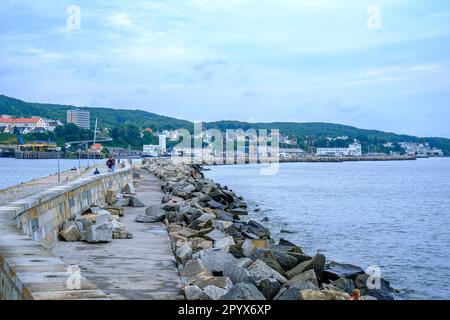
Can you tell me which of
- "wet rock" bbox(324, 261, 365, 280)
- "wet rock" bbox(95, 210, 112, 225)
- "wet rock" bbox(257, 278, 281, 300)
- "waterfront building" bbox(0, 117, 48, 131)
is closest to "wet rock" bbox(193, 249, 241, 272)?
"wet rock" bbox(257, 278, 281, 300)

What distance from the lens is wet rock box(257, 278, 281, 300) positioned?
768 cm

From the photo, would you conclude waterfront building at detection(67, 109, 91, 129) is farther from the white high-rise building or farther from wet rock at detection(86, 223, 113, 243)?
wet rock at detection(86, 223, 113, 243)

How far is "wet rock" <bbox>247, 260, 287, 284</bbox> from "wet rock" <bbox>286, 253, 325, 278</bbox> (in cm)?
65

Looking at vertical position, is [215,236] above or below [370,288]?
above

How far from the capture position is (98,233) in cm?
1033

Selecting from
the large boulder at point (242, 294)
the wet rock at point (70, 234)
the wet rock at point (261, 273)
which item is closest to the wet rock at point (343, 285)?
the wet rock at point (261, 273)

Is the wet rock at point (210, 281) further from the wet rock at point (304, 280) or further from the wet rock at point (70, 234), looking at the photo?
the wet rock at point (70, 234)

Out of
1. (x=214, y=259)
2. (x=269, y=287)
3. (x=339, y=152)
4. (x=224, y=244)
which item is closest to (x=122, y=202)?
(x=224, y=244)

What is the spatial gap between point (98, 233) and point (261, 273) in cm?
332

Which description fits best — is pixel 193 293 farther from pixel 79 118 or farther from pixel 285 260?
pixel 79 118

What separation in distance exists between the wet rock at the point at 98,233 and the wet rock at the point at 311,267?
10.2 ft

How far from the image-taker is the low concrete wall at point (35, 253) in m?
4.76
